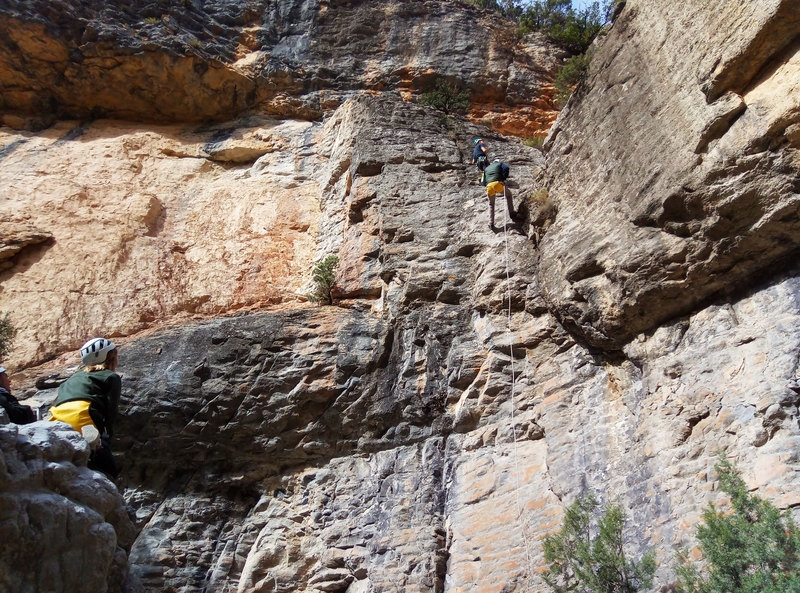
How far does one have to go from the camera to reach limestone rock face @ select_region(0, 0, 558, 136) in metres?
16.3

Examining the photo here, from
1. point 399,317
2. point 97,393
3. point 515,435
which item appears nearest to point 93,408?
point 97,393

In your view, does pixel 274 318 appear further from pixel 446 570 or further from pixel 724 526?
pixel 724 526

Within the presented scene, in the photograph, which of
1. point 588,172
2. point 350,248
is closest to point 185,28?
point 350,248

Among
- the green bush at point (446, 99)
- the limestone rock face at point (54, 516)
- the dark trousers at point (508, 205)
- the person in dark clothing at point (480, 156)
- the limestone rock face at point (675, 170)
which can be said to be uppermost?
the green bush at point (446, 99)

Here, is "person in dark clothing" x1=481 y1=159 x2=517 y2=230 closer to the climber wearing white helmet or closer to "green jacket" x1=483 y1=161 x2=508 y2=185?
"green jacket" x1=483 y1=161 x2=508 y2=185

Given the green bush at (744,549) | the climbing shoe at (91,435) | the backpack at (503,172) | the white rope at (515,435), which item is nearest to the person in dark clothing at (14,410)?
the climbing shoe at (91,435)

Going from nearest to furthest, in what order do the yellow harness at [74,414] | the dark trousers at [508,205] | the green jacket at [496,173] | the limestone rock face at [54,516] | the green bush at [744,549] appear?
the green bush at [744,549] < the limestone rock face at [54,516] < the yellow harness at [74,414] < the dark trousers at [508,205] < the green jacket at [496,173]

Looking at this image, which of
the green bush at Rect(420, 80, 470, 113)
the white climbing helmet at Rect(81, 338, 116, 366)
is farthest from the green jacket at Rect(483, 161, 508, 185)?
the white climbing helmet at Rect(81, 338, 116, 366)

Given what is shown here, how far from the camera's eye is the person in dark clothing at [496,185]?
10773 mm

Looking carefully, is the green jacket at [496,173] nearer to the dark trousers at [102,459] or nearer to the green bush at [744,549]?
the green bush at [744,549]

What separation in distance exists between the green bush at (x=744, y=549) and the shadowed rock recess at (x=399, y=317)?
279 millimetres

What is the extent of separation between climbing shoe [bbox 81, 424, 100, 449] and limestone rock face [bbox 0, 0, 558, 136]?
11094 mm

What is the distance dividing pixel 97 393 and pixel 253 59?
1186 centimetres

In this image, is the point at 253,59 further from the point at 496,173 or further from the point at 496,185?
the point at 496,185
